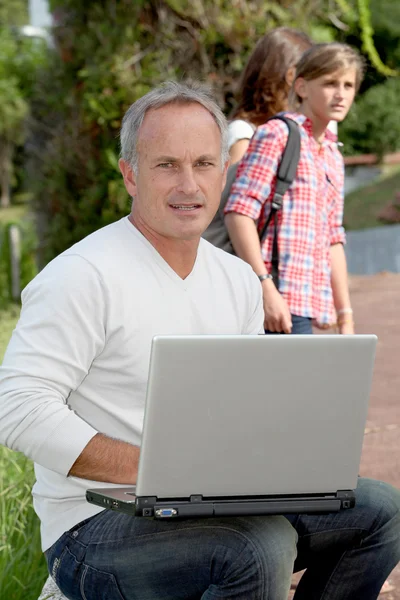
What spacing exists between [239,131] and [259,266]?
0.62 meters

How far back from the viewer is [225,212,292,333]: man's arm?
12.5 ft

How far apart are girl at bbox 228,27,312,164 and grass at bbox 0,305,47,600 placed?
5.12 ft

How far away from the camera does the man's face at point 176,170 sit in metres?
2.60

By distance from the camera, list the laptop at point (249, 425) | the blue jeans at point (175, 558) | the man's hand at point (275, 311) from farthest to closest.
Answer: the man's hand at point (275, 311), the blue jeans at point (175, 558), the laptop at point (249, 425)

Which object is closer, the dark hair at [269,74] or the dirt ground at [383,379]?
the dark hair at [269,74]

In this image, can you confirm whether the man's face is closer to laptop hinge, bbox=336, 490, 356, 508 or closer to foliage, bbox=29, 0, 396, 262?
laptop hinge, bbox=336, 490, 356, 508

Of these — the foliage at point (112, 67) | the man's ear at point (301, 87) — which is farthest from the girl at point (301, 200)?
the foliage at point (112, 67)

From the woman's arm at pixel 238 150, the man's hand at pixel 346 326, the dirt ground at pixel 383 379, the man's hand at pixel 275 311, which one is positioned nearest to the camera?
the man's hand at pixel 275 311

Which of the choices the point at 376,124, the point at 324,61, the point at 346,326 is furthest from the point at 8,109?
the point at 324,61

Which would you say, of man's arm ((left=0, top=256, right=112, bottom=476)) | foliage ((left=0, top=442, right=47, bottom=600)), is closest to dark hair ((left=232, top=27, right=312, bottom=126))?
foliage ((left=0, top=442, right=47, bottom=600))

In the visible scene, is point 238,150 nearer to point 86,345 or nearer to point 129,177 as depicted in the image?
point 129,177

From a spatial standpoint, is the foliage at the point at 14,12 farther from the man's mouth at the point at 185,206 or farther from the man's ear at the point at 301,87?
the man's mouth at the point at 185,206

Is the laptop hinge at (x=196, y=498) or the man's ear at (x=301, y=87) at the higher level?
the man's ear at (x=301, y=87)

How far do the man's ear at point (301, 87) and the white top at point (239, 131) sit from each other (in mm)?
258
